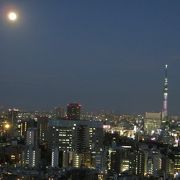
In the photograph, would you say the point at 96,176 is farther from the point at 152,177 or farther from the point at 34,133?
the point at 34,133

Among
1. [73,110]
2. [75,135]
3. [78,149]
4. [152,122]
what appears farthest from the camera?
[152,122]

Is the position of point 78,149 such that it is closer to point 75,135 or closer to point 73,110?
point 75,135

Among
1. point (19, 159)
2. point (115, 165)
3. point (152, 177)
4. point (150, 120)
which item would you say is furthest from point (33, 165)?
point (150, 120)

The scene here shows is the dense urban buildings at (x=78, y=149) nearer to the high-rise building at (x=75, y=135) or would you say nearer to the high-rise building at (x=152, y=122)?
the high-rise building at (x=75, y=135)

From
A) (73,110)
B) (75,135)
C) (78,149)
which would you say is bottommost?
(78,149)

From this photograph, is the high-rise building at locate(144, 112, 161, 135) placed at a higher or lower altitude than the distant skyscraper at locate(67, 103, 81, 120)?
lower

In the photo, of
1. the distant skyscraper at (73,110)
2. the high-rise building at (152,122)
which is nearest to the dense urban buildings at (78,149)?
the distant skyscraper at (73,110)

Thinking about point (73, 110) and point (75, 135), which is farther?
point (73, 110)

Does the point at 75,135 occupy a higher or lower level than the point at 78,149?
higher

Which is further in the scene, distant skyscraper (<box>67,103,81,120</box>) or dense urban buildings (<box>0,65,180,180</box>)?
distant skyscraper (<box>67,103,81,120</box>)

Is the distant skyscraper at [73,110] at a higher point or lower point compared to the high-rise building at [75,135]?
higher

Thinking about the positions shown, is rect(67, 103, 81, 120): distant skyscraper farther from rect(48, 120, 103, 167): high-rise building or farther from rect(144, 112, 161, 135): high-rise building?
rect(144, 112, 161, 135): high-rise building

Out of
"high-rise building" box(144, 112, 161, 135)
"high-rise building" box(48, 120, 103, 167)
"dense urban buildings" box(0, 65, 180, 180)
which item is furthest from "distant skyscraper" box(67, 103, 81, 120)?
"high-rise building" box(144, 112, 161, 135)

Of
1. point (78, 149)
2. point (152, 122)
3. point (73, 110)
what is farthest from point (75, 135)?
point (152, 122)
